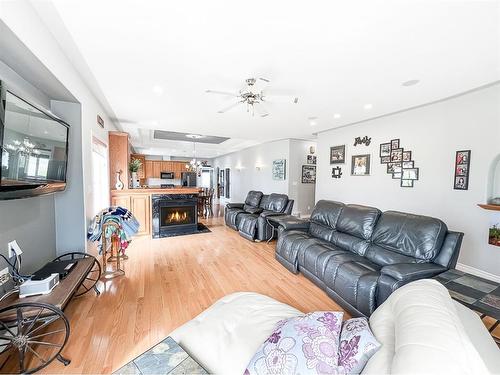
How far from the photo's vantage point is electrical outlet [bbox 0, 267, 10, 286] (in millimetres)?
1721

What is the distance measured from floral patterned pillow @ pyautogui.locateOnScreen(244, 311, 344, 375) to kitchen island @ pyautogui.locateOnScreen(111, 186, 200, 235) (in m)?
4.60

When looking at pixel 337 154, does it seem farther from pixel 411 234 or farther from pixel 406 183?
pixel 411 234

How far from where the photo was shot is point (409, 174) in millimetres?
3889

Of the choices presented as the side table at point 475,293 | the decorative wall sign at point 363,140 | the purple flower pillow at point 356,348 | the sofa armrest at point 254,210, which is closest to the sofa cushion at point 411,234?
the side table at point 475,293

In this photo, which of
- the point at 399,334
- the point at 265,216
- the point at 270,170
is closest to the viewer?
the point at 399,334

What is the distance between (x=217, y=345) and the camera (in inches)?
47.1

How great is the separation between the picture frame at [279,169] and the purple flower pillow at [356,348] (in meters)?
5.98

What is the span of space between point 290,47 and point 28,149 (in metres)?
2.46

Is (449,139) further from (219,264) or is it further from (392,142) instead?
(219,264)

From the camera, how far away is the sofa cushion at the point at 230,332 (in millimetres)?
1104

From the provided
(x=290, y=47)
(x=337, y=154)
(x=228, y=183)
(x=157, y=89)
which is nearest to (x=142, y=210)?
(x=157, y=89)

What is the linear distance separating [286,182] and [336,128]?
215cm

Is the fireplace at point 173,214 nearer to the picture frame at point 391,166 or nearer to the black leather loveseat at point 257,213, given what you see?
the black leather loveseat at point 257,213

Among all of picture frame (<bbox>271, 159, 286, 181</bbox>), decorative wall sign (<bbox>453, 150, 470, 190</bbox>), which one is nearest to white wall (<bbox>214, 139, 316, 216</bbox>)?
picture frame (<bbox>271, 159, 286, 181</bbox>)
